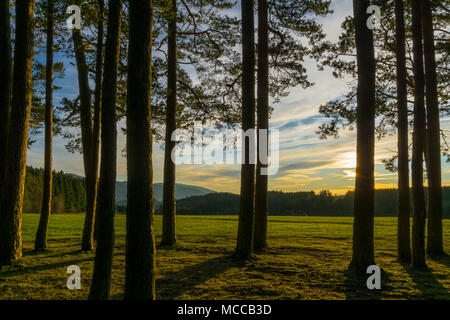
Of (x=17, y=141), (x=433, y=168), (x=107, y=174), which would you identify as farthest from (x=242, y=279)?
(x=433, y=168)

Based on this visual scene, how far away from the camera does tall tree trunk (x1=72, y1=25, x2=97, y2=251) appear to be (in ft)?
35.0

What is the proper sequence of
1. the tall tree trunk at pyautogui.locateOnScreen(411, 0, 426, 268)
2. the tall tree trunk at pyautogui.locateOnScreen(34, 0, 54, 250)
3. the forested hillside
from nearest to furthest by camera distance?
1. the tall tree trunk at pyautogui.locateOnScreen(411, 0, 426, 268)
2. the tall tree trunk at pyautogui.locateOnScreen(34, 0, 54, 250)
3. the forested hillside

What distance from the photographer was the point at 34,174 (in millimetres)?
85438

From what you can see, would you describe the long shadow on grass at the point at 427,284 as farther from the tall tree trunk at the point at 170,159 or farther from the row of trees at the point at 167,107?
the tall tree trunk at the point at 170,159

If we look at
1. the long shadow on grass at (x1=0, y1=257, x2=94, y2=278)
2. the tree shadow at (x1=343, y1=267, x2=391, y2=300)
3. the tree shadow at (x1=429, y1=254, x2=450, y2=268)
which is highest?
the tree shadow at (x1=343, y1=267, x2=391, y2=300)

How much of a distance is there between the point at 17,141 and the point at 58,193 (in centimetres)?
8290

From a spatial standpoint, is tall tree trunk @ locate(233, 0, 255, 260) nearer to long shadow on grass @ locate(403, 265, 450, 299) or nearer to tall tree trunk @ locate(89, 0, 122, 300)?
long shadow on grass @ locate(403, 265, 450, 299)

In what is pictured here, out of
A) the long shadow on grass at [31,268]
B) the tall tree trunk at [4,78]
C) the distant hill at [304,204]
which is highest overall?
the tall tree trunk at [4,78]

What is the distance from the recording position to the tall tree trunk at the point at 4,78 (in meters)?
8.20

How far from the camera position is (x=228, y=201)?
10506 centimetres

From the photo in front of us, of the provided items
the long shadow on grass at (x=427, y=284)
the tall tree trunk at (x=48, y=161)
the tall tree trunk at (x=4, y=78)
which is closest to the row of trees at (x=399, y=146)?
the long shadow on grass at (x=427, y=284)

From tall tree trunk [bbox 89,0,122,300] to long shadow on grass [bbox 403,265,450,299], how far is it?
6001mm

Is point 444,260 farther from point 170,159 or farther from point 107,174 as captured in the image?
point 107,174

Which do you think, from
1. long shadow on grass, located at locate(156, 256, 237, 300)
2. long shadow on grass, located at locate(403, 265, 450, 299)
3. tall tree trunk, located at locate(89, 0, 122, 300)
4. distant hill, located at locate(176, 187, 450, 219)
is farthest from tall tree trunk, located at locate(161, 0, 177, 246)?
distant hill, located at locate(176, 187, 450, 219)
